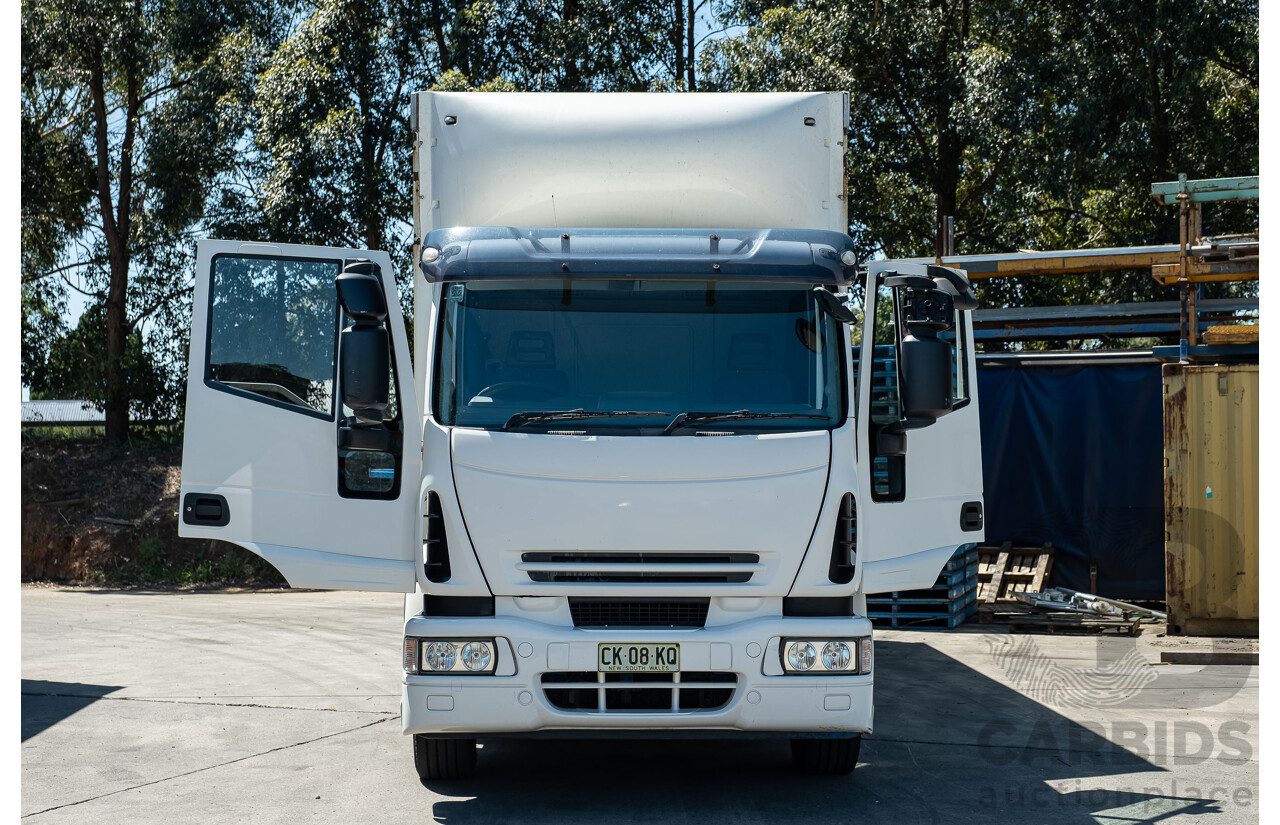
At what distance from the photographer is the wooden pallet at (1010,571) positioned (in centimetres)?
1394

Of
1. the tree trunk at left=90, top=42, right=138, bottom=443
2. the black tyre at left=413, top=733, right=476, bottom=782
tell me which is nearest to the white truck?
the black tyre at left=413, top=733, right=476, bottom=782

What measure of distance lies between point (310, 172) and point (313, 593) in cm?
742

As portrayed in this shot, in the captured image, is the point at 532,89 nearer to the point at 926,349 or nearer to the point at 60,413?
the point at 60,413

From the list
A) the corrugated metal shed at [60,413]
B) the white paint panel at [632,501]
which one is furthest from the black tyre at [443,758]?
the corrugated metal shed at [60,413]

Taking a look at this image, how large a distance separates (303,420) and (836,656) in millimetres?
2883

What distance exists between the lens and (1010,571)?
14.4 meters

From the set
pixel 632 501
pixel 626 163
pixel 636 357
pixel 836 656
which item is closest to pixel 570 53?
pixel 626 163

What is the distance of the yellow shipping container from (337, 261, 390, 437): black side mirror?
8.68 metres

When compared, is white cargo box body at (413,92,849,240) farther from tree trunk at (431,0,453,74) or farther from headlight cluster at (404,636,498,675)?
tree trunk at (431,0,453,74)

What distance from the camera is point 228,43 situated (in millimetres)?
23172

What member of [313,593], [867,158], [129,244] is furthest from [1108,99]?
[129,244]

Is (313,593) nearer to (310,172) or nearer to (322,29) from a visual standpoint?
(310,172)

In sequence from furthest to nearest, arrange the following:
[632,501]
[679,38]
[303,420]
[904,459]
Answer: [679,38] < [904,459] < [303,420] < [632,501]

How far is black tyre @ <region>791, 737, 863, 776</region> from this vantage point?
22.2 feet
